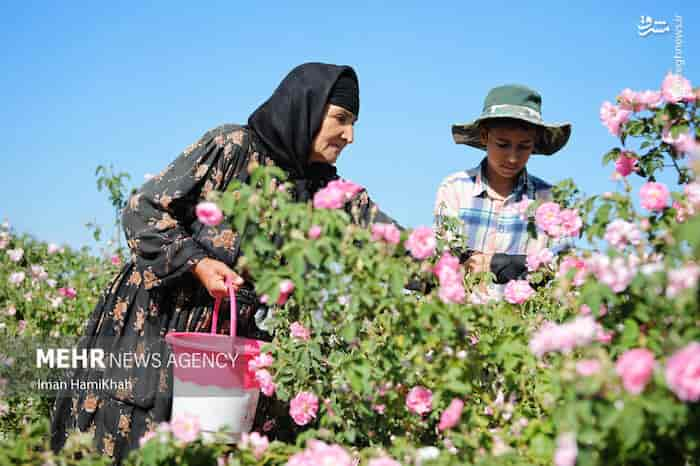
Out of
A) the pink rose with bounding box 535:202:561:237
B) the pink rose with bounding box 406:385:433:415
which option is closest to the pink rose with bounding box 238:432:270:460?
the pink rose with bounding box 406:385:433:415

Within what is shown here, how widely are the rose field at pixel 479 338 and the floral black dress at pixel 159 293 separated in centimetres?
31

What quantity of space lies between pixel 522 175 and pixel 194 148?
1490mm

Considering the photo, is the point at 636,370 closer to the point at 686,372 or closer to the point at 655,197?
the point at 686,372

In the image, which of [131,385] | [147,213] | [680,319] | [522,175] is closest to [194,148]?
[147,213]

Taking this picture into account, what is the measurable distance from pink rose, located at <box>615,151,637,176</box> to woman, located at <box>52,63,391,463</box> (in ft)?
2.98

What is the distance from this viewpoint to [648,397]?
50.4 inches

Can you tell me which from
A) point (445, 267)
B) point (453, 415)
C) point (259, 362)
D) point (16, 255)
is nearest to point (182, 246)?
point (259, 362)

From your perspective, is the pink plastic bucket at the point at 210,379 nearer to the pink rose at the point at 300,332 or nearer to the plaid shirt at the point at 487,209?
the pink rose at the point at 300,332

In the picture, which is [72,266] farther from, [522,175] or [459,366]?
[459,366]

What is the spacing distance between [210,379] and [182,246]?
0.49 metres

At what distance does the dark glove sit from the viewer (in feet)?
9.84

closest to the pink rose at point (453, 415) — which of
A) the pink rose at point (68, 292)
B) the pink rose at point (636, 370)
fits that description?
the pink rose at point (636, 370)

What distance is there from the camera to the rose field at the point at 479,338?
1324mm

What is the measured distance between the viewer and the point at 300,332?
2.47 metres
